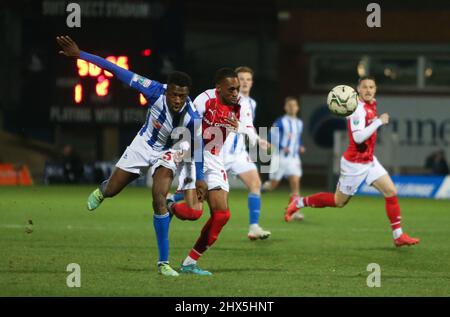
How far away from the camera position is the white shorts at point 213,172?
10.5m

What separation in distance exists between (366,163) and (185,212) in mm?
3408

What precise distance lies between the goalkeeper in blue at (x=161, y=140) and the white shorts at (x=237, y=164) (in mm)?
3415

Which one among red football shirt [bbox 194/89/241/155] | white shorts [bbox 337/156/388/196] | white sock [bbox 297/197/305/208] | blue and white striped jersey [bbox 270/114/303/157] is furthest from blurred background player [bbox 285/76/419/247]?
blue and white striped jersey [bbox 270/114/303/157]

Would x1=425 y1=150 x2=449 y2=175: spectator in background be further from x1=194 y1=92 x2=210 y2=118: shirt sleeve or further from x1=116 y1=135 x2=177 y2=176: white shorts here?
x1=116 y1=135 x2=177 y2=176: white shorts

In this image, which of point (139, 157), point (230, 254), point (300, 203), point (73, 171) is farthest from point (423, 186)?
point (139, 157)

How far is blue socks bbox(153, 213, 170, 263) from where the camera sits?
9.94m

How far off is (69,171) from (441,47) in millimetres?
11445

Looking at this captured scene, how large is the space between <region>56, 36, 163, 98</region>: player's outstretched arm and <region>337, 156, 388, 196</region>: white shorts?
12.8ft

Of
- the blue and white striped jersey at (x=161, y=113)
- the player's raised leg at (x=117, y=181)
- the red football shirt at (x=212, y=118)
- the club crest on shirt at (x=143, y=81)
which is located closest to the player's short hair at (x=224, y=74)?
the red football shirt at (x=212, y=118)

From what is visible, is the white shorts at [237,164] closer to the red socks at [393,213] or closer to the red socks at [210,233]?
the red socks at [393,213]

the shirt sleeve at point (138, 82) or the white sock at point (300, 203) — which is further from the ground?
the shirt sleeve at point (138, 82)

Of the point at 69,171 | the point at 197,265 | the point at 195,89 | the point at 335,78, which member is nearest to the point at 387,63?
the point at 335,78

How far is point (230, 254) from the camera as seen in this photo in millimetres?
12094

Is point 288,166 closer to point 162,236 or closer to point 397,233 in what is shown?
point 397,233
